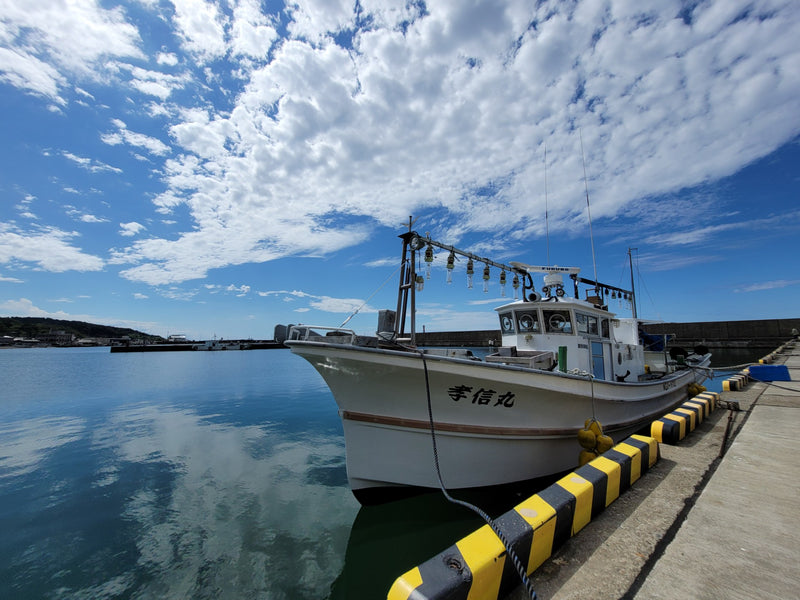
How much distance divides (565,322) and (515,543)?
6.46 m

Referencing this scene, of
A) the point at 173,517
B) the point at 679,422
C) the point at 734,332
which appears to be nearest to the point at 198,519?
the point at 173,517

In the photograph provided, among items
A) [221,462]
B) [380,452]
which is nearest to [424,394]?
[380,452]

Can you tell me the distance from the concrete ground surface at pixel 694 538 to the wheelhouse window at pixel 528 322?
3.65 meters

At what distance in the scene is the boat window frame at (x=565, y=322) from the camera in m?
7.82

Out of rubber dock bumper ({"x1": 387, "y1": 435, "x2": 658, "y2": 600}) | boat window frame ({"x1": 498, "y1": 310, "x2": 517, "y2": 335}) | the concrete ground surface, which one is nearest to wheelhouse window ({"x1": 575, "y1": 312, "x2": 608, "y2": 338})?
boat window frame ({"x1": 498, "y1": 310, "x2": 517, "y2": 335})

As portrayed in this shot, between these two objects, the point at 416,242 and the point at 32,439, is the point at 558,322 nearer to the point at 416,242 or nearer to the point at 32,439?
the point at 416,242

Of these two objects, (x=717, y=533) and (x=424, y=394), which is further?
(x=424, y=394)

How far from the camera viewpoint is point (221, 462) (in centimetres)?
849

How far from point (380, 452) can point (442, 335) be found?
6334 centimetres

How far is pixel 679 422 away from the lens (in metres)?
5.59

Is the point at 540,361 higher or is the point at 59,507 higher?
the point at 540,361

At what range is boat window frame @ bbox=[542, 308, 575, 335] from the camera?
782cm

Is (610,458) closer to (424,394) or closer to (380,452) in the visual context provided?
(424,394)

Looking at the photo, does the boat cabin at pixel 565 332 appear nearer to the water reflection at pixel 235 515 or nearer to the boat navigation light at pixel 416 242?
the boat navigation light at pixel 416 242
